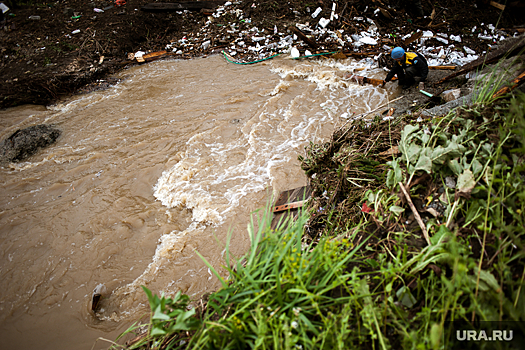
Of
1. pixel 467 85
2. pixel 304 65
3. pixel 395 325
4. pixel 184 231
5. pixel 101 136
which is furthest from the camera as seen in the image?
pixel 304 65

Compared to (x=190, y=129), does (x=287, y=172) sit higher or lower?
lower

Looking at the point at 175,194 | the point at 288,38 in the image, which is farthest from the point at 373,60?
the point at 175,194

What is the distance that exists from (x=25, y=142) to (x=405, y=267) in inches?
289

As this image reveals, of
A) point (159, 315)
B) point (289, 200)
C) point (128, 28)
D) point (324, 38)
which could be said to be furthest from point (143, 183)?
point (324, 38)

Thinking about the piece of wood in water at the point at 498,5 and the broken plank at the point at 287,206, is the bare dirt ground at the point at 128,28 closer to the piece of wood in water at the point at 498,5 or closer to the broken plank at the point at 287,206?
the piece of wood in water at the point at 498,5

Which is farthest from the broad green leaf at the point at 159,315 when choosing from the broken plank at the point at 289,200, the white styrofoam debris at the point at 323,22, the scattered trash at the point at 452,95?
the white styrofoam debris at the point at 323,22

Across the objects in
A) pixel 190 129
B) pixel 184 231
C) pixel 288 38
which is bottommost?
pixel 184 231

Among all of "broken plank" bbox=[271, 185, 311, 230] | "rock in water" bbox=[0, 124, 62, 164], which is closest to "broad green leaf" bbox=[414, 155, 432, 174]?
"broken plank" bbox=[271, 185, 311, 230]

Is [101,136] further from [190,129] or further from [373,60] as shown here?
[373,60]

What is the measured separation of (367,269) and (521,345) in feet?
2.61

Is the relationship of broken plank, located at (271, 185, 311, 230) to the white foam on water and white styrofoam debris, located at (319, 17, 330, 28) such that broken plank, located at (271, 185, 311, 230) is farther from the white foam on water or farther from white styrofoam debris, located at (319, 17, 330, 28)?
white styrofoam debris, located at (319, 17, 330, 28)

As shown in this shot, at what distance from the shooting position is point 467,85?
4863 mm

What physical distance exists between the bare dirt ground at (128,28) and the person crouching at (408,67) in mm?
2313

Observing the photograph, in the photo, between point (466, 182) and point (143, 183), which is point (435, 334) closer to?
point (466, 182)
